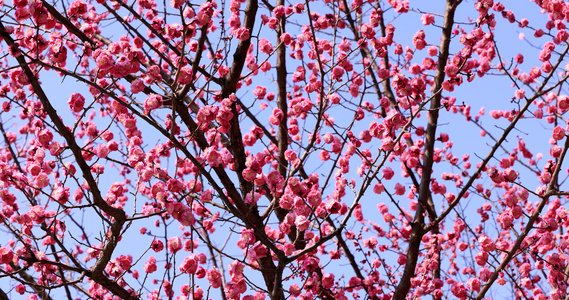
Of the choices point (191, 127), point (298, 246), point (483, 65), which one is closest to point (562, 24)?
point (483, 65)

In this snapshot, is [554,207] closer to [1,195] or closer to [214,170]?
[214,170]

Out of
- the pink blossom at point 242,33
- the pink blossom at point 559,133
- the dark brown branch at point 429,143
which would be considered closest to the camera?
the pink blossom at point 242,33

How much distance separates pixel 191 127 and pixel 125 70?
102 cm

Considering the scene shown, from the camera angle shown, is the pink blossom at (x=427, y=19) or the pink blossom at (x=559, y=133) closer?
the pink blossom at (x=559, y=133)

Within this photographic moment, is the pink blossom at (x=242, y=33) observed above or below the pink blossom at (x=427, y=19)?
below

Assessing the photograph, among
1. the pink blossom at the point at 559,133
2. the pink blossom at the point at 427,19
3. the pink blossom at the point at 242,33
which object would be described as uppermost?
the pink blossom at the point at 427,19

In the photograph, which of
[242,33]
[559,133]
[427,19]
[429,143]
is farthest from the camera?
[427,19]

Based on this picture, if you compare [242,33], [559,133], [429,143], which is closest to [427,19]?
[429,143]

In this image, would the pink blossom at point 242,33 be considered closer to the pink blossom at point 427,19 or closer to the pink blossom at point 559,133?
the pink blossom at point 427,19

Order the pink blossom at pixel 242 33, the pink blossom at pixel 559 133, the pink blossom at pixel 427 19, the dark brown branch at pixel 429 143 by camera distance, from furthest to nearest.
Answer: the pink blossom at pixel 427 19 → the dark brown branch at pixel 429 143 → the pink blossom at pixel 559 133 → the pink blossom at pixel 242 33

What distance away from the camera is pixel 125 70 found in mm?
3631

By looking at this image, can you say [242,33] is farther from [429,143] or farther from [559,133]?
[559,133]

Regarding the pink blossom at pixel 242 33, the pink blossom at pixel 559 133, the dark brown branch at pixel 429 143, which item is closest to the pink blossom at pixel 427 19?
the dark brown branch at pixel 429 143

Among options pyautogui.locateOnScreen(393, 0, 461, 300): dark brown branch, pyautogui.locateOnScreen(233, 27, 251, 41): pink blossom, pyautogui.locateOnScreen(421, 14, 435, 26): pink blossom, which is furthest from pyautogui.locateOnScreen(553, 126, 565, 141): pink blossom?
pyautogui.locateOnScreen(233, 27, 251, 41): pink blossom
